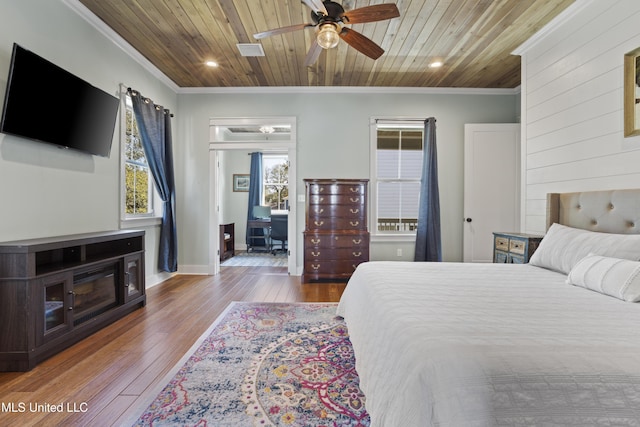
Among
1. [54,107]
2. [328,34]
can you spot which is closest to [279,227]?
[54,107]

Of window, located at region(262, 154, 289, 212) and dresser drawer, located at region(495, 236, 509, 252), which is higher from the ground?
window, located at region(262, 154, 289, 212)

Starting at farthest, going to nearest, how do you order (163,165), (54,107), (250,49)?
1. (163,165)
2. (250,49)
3. (54,107)

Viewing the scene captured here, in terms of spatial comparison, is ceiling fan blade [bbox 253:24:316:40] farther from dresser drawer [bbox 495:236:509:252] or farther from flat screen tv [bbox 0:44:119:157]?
dresser drawer [bbox 495:236:509:252]

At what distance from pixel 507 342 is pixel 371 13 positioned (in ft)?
7.09

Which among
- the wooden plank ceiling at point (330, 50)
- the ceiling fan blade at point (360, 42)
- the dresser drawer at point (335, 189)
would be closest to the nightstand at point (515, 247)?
the dresser drawer at point (335, 189)

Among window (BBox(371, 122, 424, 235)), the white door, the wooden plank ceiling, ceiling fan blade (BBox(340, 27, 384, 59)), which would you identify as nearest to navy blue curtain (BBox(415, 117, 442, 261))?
window (BBox(371, 122, 424, 235))

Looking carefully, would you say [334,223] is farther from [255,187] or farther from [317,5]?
[255,187]

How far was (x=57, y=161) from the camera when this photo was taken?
2557 millimetres

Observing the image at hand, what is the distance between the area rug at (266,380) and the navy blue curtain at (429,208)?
2.22 meters

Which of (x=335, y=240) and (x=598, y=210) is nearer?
(x=598, y=210)

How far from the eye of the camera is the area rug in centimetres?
149

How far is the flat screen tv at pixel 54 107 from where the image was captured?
2109mm

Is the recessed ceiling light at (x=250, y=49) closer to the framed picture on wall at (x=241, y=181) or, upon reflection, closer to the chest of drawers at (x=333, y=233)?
the chest of drawers at (x=333, y=233)

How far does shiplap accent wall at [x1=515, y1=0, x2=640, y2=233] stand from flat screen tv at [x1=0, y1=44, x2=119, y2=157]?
4.21 metres
